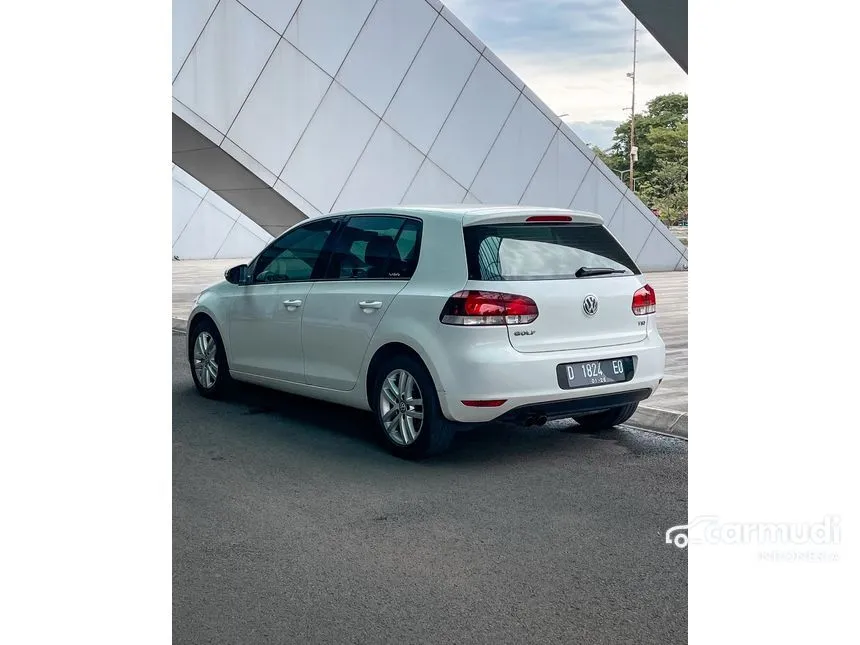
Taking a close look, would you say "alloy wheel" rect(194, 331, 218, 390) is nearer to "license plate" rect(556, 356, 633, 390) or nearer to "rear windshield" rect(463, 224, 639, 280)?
"rear windshield" rect(463, 224, 639, 280)

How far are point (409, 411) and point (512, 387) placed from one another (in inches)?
28.4

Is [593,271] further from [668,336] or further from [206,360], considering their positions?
[668,336]

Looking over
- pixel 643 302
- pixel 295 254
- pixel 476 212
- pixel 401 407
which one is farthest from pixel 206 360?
pixel 643 302

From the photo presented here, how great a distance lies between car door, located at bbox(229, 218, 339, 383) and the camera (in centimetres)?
761

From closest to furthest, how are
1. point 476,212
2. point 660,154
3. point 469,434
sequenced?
point 476,212
point 469,434
point 660,154

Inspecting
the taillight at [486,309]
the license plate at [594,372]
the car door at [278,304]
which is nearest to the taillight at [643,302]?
the license plate at [594,372]

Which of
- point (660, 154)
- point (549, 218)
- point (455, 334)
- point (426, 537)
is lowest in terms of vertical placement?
point (426, 537)

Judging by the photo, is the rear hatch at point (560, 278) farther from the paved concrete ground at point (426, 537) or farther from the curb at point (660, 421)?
the curb at point (660, 421)

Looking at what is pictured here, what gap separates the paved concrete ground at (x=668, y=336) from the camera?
25.5ft

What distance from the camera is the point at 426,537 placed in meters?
5.04
